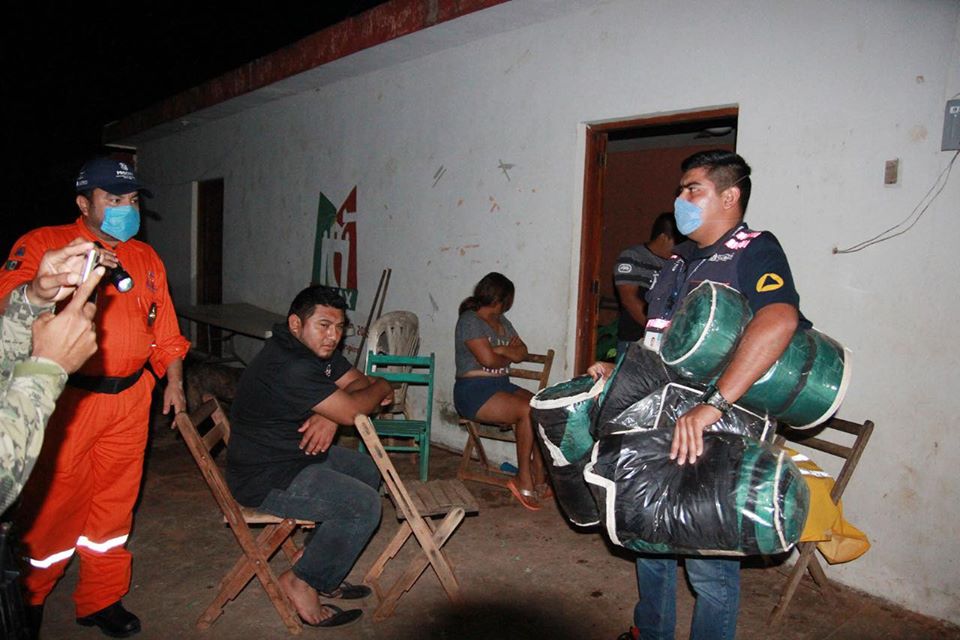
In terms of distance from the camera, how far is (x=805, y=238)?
3.44 metres

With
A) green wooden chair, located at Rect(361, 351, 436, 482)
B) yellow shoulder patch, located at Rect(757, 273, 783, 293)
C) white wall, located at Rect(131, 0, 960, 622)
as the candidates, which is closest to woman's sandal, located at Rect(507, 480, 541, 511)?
green wooden chair, located at Rect(361, 351, 436, 482)

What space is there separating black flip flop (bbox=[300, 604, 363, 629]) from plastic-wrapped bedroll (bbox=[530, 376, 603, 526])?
130 cm

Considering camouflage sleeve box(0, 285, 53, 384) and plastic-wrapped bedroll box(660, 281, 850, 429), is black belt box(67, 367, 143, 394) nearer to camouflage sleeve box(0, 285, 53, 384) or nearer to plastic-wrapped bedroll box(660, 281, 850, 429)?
camouflage sleeve box(0, 285, 53, 384)

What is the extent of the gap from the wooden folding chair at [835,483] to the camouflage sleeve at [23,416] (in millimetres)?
3056

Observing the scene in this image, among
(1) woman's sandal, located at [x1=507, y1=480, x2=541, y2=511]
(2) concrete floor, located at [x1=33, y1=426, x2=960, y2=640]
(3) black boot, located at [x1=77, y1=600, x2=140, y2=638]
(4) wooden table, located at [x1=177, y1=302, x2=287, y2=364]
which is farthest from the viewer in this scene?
(4) wooden table, located at [x1=177, y1=302, x2=287, y2=364]

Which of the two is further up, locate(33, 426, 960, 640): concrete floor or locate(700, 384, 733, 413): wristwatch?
locate(700, 384, 733, 413): wristwatch

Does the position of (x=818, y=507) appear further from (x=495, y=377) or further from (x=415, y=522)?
(x=495, y=377)

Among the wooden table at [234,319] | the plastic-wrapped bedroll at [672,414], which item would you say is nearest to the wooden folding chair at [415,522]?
the plastic-wrapped bedroll at [672,414]

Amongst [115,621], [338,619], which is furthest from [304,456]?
[115,621]

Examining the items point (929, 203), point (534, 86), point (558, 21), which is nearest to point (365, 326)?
point (534, 86)

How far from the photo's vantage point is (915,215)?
305 centimetres

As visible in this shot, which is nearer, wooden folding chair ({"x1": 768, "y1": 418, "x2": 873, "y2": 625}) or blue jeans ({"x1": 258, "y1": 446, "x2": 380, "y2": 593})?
blue jeans ({"x1": 258, "y1": 446, "x2": 380, "y2": 593})

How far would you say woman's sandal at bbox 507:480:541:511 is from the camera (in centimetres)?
440

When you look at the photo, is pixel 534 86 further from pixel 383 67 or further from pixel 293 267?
pixel 293 267
